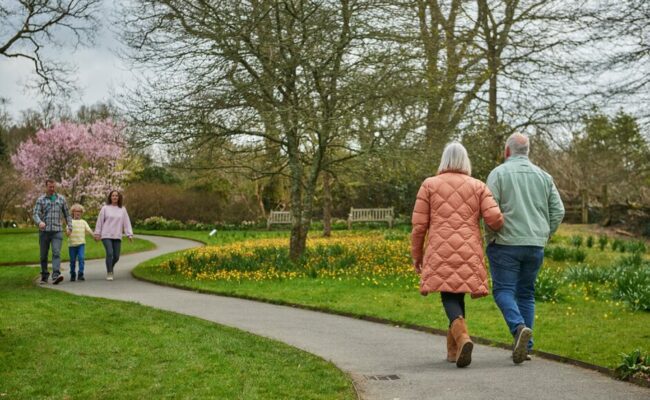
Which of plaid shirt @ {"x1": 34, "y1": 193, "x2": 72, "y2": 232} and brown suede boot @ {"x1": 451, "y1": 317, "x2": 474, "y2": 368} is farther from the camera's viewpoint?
plaid shirt @ {"x1": 34, "y1": 193, "x2": 72, "y2": 232}

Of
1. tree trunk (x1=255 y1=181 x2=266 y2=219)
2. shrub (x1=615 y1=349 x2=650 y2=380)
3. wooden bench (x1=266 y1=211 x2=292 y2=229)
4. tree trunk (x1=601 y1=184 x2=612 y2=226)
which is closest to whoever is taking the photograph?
shrub (x1=615 y1=349 x2=650 y2=380)

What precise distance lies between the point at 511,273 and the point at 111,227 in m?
10.4

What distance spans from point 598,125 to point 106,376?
19.5 m

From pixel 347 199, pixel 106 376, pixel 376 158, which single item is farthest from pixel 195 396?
pixel 347 199

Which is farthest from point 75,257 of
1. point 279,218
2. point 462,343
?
point 279,218

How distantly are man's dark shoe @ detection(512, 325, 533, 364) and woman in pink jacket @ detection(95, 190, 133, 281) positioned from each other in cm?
1026

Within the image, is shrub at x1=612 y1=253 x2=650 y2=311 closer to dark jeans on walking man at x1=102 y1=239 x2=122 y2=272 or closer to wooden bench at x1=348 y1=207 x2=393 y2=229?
dark jeans on walking man at x1=102 y1=239 x2=122 y2=272

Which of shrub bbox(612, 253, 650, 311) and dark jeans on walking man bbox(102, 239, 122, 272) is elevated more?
dark jeans on walking man bbox(102, 239, 122, 272)

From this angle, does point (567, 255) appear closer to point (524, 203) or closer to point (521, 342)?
point (524, 203)

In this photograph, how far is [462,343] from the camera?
613 centimetres

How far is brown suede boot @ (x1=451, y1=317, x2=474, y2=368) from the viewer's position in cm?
612

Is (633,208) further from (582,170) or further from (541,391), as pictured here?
(541,391)

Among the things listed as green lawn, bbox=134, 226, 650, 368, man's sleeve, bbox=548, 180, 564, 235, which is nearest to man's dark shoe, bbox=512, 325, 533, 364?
green lawn, bbox=134, 226, 650, 368

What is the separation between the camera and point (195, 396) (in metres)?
5.20
